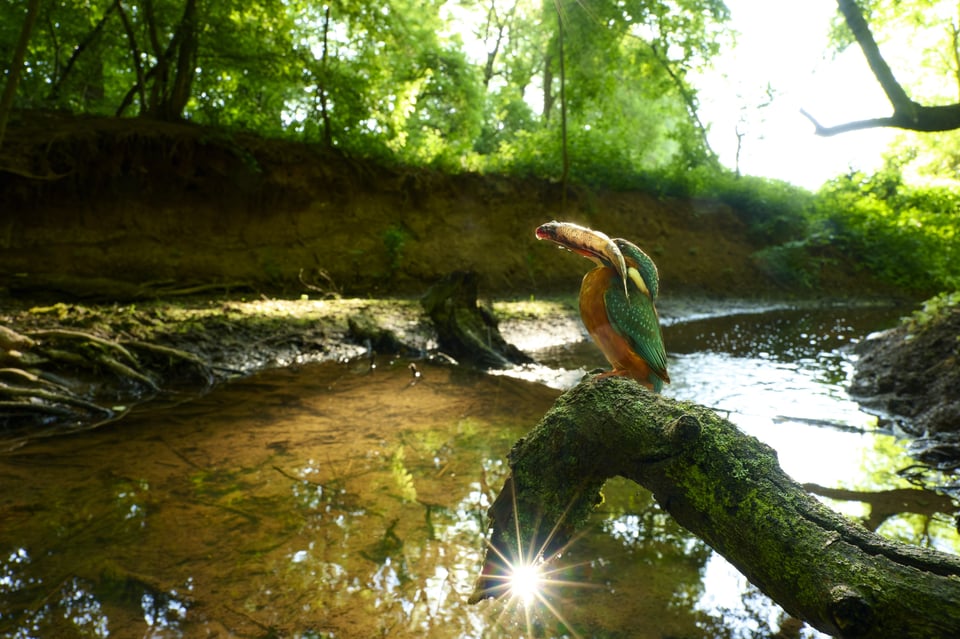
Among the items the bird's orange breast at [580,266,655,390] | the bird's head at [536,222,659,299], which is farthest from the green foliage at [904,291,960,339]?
the bird's head at [536,222,659,299]

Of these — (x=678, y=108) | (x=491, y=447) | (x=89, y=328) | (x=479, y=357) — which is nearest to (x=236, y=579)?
(x=491, y=447)

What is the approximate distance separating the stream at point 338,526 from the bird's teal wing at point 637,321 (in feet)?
4.06

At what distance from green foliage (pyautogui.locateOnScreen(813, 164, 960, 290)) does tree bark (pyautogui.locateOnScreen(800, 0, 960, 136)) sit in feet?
35.4

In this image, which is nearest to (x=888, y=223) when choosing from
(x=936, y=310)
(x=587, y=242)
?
(x=936, y=310)

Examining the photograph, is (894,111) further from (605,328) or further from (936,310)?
(605,328)

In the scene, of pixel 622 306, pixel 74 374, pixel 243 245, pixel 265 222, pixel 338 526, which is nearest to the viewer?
pixel 622 306

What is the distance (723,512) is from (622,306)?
996 millimetres

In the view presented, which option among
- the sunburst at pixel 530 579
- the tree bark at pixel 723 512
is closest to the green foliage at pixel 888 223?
the sunburst at pixel 530 579

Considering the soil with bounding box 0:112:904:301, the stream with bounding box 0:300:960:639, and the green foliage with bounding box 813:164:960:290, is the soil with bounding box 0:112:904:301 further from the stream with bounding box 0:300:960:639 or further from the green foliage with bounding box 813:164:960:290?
the stream with bounding box 0:300:960:639

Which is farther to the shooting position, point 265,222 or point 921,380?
point 265,222

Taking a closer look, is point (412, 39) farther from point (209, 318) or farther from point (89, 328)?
point (89, 328)

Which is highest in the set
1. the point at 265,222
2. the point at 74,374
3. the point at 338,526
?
the point at 265,222

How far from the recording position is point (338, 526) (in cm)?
331

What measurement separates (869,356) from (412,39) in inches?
427
